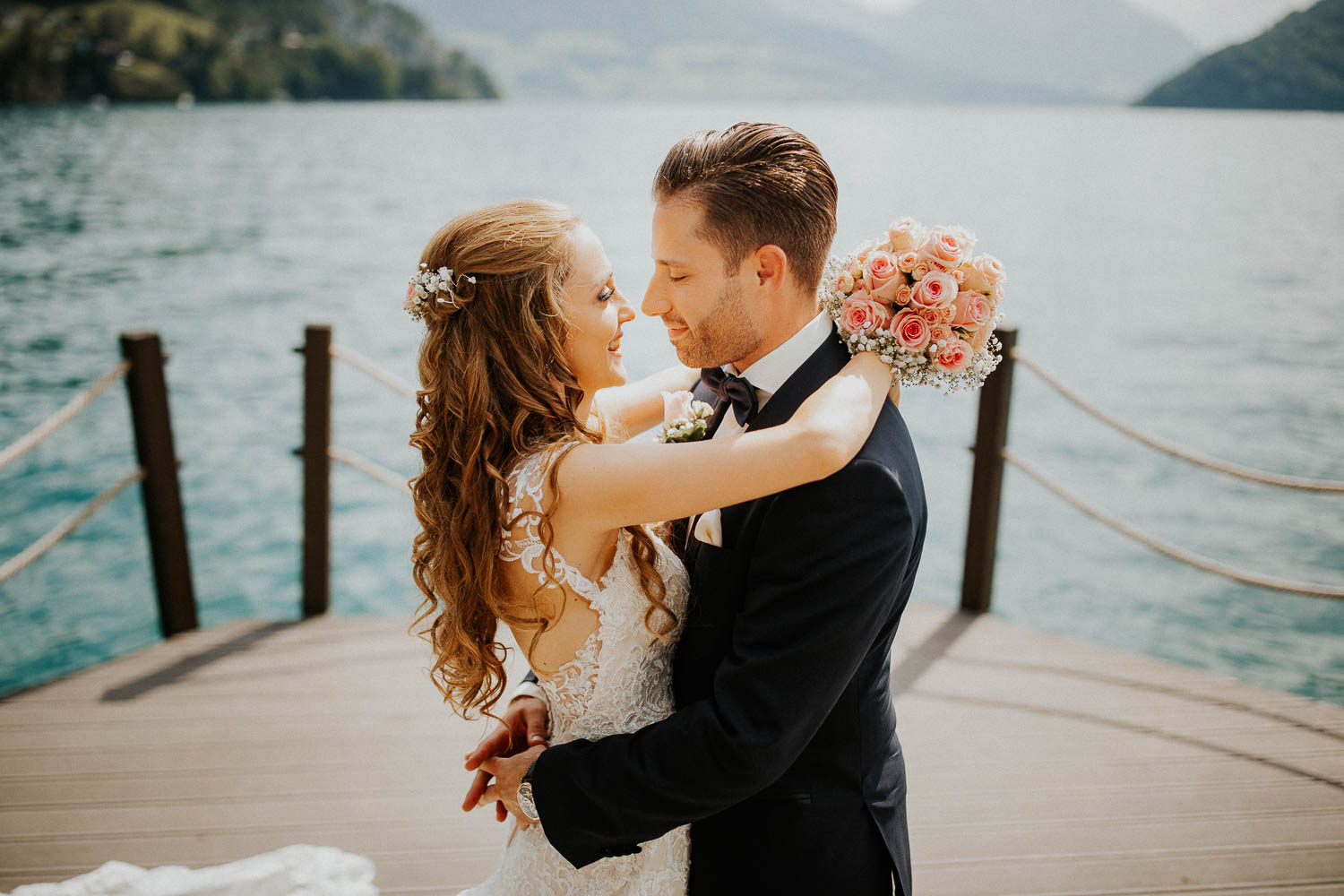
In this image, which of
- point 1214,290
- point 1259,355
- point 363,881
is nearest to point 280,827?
point 363,881

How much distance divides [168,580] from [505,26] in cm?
19567

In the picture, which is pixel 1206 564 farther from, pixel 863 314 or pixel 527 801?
pixel 527 801

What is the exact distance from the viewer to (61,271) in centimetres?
3316

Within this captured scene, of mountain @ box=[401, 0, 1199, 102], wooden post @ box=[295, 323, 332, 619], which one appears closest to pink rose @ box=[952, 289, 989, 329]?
wooden post @ box=[295, 323, 332, 619]

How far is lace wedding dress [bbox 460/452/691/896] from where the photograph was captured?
1884mm

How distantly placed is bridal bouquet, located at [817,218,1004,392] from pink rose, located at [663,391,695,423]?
0.45 metres

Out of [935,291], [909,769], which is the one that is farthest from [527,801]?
[909,769]

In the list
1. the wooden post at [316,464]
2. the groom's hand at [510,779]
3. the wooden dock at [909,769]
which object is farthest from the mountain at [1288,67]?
the groom's hand at [510,779]

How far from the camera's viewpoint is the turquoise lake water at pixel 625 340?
17984mm

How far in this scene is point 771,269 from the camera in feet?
6.04

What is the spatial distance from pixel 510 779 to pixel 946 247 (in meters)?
1.37

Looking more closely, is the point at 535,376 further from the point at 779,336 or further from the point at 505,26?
the point at 505,26

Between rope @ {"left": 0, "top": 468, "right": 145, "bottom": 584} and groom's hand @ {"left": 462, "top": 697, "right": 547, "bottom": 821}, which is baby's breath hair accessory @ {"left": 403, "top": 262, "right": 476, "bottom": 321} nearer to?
groom's hand @ {"left": 462, "top": 697, "right": 547, "bottom": 821}

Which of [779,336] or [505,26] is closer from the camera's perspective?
[779,336]
